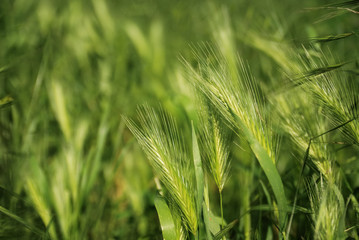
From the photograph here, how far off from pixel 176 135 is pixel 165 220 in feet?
0.74

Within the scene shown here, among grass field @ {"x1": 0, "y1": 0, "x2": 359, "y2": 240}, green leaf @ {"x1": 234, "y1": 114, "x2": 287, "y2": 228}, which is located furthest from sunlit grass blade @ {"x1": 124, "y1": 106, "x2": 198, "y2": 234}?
green leaf @ {"x1": 234, "y1": 114, "x2": 287, "y2": 228}

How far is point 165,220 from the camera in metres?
0.52

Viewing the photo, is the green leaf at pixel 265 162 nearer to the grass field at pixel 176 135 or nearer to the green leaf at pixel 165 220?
the grass field at pixel 176 135

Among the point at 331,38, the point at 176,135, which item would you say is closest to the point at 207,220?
the point at 176,135

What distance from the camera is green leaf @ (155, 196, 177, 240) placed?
511mm

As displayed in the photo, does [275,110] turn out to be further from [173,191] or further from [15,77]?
[15,77]

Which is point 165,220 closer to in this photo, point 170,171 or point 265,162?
point 170,171

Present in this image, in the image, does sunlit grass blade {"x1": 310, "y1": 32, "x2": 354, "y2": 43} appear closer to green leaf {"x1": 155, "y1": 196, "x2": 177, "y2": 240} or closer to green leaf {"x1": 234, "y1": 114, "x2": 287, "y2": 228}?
green leaf {"x1": 234, "y1": 114, "x2": 287, "y2": 228}

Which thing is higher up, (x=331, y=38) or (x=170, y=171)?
(x=331, y=38)

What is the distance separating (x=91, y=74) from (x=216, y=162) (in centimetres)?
97

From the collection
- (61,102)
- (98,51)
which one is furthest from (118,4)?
(61,102)

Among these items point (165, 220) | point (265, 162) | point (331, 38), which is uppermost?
point (331, 38)

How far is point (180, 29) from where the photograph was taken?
1.85 m

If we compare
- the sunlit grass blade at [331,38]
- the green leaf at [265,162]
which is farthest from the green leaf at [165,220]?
the sunlit grass blade at [331,38]
